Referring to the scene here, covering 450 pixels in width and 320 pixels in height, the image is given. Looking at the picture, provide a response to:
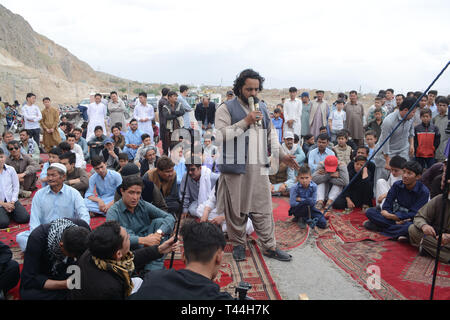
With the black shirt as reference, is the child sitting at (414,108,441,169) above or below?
above

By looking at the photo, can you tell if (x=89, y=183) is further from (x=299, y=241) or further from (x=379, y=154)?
(x=379, y=154)

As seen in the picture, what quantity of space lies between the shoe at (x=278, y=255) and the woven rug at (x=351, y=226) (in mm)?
1017

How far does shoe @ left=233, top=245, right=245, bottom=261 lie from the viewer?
3717 millimetres

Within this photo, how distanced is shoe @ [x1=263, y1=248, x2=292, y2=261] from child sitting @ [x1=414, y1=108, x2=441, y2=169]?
3.87 m

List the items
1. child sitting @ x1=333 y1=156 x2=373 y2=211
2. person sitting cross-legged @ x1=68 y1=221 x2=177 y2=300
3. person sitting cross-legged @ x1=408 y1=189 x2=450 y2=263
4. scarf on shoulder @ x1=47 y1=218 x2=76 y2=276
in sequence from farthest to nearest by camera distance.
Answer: child sitting @ x1=333 y1=156 x2=373 y2=211
person sitting cross-legged @ x1=408 y1=189 x2=450 y2=263
scarf on shoulder @ x1=47 y1=218 x2=76 y2=276
person sitting cross-legged @ x1=68 y1=221 x2=177 y2=300

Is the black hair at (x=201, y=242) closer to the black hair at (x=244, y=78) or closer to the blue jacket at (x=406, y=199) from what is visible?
the black hair at (x=244, y=78)

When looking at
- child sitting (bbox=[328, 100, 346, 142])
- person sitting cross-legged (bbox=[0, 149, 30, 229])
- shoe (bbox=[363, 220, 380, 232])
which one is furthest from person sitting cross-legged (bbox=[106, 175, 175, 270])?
child sitting (bbox=[328, 100, 346, 142])

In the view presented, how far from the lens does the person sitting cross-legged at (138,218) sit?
127 inches

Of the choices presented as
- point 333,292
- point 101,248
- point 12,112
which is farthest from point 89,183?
point 12,112

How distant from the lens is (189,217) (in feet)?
16.7

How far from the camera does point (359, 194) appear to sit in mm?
5543

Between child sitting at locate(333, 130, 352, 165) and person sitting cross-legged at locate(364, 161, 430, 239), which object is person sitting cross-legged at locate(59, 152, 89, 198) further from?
child sitting at locate(333, 130, 352, 165)

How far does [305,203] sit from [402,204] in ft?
3.92

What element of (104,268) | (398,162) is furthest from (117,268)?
(398,162)
